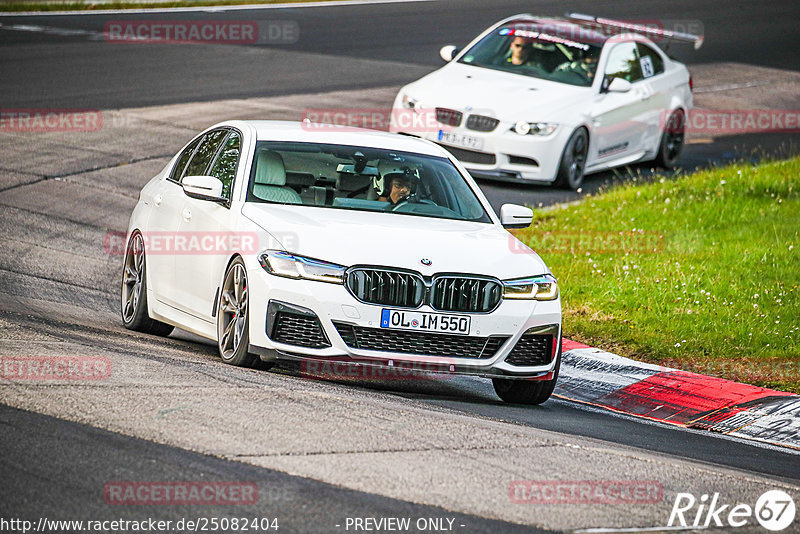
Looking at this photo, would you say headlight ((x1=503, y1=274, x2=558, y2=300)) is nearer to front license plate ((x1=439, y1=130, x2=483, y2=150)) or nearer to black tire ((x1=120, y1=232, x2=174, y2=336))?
black tire ((x1=120, y1=232, x2=174, y2=336))

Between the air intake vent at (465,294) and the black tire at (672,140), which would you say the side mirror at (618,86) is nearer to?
the black tire at (672,140)

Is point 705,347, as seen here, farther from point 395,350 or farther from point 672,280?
point 395,350

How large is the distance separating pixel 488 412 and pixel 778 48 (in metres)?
25.8

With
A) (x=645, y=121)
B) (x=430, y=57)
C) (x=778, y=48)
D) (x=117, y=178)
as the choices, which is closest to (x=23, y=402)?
(x=117, y=178)

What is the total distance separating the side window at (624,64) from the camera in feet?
59.1

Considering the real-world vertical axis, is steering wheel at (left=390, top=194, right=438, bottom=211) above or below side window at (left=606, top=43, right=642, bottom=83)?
above

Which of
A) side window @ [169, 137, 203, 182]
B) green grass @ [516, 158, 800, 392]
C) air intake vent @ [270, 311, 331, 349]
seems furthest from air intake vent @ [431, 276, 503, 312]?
side window @ [169, 137, 203, 182]

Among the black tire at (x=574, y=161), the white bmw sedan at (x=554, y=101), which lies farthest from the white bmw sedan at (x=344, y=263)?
the black tire at (x=574, y=161)

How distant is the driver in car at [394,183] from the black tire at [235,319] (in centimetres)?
135

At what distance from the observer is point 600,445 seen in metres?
7.34

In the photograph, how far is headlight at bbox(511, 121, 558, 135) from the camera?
53.6ft

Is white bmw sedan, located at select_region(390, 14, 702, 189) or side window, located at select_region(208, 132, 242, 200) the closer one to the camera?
side window, located at select_region(208, 132, 242, 200)

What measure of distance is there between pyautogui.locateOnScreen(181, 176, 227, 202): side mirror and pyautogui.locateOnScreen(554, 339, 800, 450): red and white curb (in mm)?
2799

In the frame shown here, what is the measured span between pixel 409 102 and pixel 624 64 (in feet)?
10.7
